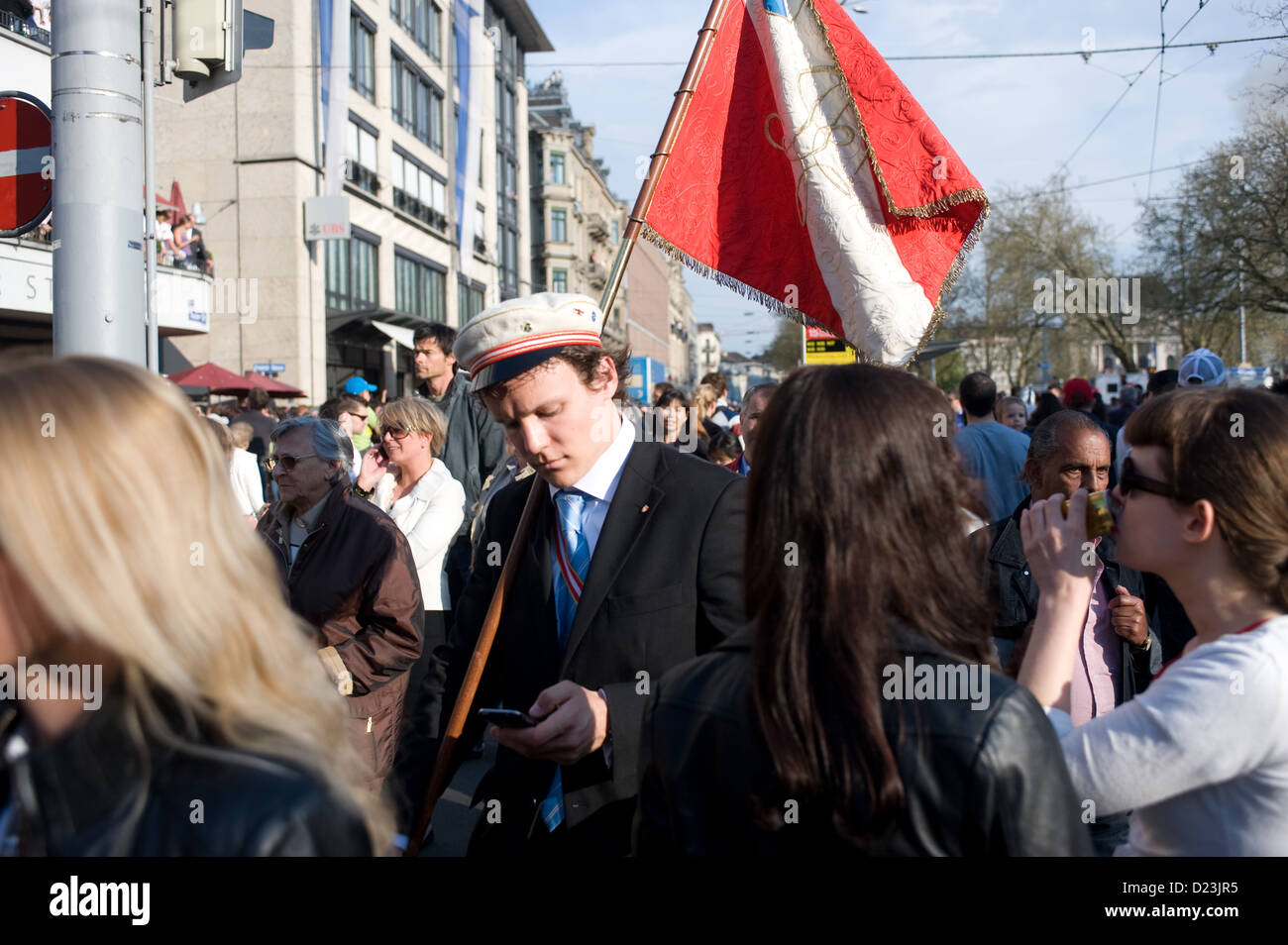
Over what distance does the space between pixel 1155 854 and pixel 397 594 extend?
285 cm

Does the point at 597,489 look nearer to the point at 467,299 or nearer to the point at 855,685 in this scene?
the point at 855,685

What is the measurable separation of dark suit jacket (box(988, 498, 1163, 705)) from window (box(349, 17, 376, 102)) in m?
29.9

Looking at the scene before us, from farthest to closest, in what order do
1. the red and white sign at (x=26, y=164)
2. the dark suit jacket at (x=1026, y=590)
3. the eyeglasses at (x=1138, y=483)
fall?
the red and white sign at (x=26, y=164), the dark suit jacket at (x=1026, y=590), the eyeglasses at (x=1138, y=483)

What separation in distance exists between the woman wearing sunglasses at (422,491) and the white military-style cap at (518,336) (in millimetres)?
3021

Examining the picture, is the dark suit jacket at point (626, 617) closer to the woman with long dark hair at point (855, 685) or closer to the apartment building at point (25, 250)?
the woman with long dark hair at point (855, 685)

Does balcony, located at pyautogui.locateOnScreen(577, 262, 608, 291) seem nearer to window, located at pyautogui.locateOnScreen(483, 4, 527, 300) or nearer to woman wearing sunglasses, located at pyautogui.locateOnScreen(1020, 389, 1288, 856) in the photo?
window, located at pyautogui.locateOnScreen(483, 4, 527, 300)

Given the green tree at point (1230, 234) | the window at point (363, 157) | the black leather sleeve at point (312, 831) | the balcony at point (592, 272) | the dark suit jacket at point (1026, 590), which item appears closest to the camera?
the black leather sleeve at point (312, 831)

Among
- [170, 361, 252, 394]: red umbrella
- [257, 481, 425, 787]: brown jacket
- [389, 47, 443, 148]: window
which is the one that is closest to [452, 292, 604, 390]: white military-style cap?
[257, 481, 425, 787]: brown jacket

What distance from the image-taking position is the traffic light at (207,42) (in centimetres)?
395

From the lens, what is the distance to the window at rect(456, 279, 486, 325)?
3974cm

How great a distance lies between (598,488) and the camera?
8.29 ft

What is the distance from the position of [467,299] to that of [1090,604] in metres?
39.5

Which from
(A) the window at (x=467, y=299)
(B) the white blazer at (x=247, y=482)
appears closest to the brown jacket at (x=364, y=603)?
(B) the white blazer at (x=247, y=482)

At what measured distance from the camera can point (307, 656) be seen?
4.83ft
